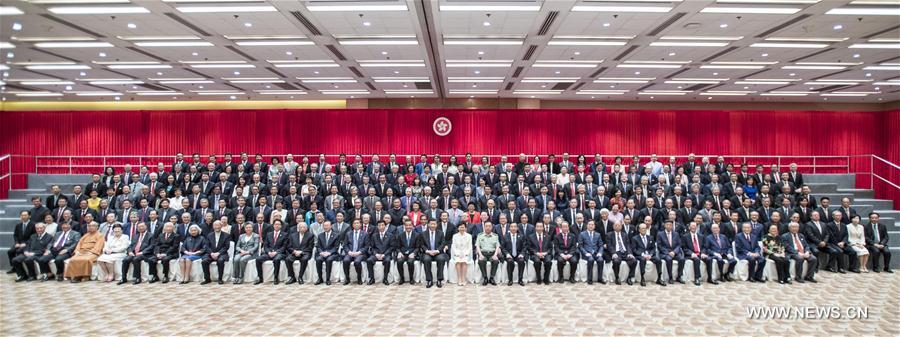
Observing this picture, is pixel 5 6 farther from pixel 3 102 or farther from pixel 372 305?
pixel 3 102

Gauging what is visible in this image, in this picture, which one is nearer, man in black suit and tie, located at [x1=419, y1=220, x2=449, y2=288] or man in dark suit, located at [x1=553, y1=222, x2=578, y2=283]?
man in black suit and tie, located at [x1=419, y1=220, x2=449, y2=288]

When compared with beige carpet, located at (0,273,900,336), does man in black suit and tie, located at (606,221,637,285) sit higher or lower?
higher

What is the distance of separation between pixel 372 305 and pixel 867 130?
59.2 feet

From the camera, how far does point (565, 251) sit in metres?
8.06

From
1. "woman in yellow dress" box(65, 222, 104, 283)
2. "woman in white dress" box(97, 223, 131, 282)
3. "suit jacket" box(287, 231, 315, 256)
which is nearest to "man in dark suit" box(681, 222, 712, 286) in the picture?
"suit jacket" box(287, 231, 315, 256)

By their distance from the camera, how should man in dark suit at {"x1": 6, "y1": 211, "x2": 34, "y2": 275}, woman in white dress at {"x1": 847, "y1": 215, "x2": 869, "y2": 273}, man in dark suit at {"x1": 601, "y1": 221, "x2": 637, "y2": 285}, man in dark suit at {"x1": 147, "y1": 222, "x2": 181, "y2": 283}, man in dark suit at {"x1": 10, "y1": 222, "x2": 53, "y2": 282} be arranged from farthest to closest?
woman in white dress at {"x1": 847, "y1": 215, "x2": 869, "y2": 273}
man in dark suit at {"x1": 6, "y1": 211, "x2": 34, "y2": 275}
man in dark suit at {"x1": 10, "y1": 222, "x2": 53, "y2": 282}
man in dark suit at {"x1": 147, "y1": 222, "x2": 181, "y2": 283}
man in dark suit at {"x1": 601, "y1": 221, "x2": 637, "y2": 285}

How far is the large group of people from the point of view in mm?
7945

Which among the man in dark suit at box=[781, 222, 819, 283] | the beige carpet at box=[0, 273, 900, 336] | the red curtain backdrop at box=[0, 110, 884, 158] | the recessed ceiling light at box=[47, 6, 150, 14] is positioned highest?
the recessed ceiling light at box=[47, 6, 150, 14]

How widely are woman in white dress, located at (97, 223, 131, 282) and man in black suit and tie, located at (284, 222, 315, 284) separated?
9.59 ft

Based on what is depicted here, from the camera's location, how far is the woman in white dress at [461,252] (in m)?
7.79

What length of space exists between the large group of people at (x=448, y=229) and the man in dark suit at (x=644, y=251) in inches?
0.9

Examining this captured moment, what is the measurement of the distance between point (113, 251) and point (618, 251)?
8.56 m

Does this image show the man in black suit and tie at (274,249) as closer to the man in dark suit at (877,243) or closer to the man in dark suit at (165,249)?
the man in dark suit at (165,249)

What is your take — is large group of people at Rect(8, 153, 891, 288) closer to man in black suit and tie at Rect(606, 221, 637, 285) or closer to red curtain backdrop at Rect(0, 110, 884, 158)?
man in black suit and tie at Rect(606, 221, 637, 285)
